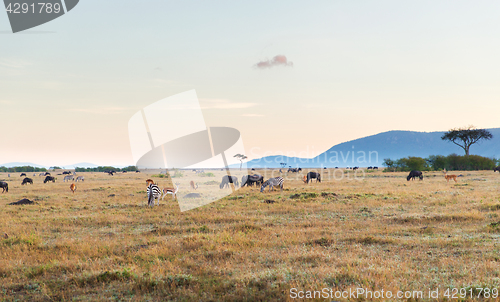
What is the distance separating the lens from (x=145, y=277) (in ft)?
25.1

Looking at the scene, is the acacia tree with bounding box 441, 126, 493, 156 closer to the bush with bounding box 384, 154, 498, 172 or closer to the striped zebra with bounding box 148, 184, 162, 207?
the bush with bounding box 384, 154, 498, 172

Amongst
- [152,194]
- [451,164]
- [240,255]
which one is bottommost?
[240,255]

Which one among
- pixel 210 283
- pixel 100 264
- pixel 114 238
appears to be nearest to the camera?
pixel 210 283

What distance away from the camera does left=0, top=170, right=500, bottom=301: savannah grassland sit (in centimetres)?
706

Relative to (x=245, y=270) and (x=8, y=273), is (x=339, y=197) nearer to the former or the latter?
(x=245, y=270)

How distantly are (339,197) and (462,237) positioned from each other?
43.4 ft

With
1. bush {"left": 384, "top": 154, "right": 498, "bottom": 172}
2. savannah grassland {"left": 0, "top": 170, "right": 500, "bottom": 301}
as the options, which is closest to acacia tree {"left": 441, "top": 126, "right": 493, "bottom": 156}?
bush {"left": 384, "top": 154, "right": 498, "bottom": 172}

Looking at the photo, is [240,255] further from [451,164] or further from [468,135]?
[468,135]

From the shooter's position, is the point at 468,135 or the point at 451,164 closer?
the point at 451,164

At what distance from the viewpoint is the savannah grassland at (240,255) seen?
7.06 metres

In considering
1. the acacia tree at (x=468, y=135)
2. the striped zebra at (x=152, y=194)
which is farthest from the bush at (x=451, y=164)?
the striped zebra at (x=152, y=194)

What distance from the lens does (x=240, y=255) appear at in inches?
376

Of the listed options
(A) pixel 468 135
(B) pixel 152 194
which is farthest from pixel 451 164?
(B) pixel 152 194

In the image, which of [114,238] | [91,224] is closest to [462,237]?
[114,238]
